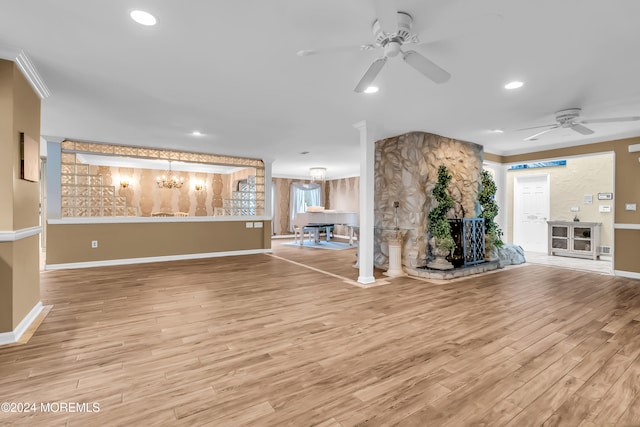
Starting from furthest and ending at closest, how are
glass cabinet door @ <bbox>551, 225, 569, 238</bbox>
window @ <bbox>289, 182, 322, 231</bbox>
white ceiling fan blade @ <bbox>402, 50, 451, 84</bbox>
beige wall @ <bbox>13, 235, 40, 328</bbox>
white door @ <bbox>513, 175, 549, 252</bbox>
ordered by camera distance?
1. window @ <bbox>289, 182, 322, 231</bbox>
2. white door @ <bbox>513, 175, 549, 252</bbox>
3. glass cabinet door @ <bbox>551, 225, 569, 238</bbox>
4. beige wall @ <bbox>13, 235, 40, 328</bbox>
5. white ceiling fan blade @ <bbox>402, 50, 451, 84</bbox>

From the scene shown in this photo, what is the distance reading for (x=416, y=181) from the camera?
5520 millimetres

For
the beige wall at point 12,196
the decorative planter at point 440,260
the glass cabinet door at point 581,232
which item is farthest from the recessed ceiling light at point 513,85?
the glass cabinet door at point 581,232

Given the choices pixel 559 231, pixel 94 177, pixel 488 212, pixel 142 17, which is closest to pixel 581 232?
pixel 559 231

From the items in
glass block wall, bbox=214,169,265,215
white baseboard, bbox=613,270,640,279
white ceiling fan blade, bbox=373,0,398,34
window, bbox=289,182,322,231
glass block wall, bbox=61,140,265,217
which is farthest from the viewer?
window, bbox=289,182,322,231

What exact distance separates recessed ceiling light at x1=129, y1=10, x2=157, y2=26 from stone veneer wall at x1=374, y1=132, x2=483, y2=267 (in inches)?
176

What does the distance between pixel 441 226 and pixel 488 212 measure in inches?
60.2

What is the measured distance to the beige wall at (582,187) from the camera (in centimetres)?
700

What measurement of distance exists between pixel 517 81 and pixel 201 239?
676 centimetres

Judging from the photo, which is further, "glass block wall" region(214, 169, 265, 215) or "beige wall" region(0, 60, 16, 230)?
"glass block wall" region(214, 169, 265, 215)

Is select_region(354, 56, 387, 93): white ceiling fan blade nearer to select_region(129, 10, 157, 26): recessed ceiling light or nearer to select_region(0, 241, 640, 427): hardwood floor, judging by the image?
select_region(129, 10, 157, 26): recessed ceiling light

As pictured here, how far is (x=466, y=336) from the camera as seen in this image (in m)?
2.80

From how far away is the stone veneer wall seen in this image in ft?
18.2

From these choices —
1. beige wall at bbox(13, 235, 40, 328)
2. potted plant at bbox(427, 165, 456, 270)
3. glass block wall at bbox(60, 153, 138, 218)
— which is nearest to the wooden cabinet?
potted plant at bbox(427, 165, 456, 270)

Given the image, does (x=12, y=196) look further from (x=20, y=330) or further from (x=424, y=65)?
(x=424, y=65)
